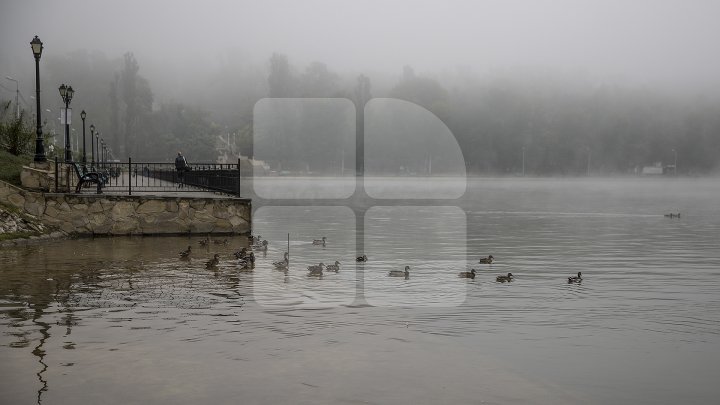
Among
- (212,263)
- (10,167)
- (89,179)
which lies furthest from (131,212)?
(212,263)

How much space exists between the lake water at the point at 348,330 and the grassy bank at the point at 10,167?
5146mm

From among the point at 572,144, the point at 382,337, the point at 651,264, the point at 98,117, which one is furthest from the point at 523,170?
the point at 382,337

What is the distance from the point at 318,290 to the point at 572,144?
169 metres

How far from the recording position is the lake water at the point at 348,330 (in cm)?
778

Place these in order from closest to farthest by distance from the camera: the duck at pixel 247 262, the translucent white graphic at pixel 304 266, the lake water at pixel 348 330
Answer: the lake water at pixel 348 330 → the translucent white graphic at pixel 304 266 → the duck at pixel 247 262

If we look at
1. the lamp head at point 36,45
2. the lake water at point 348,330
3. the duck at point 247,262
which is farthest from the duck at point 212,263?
the lamp head at point 36,45

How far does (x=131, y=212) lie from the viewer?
23156 mm

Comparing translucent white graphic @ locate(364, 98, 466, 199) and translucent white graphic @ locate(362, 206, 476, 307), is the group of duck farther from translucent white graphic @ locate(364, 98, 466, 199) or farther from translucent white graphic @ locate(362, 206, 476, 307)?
translucent white graphic @ locate(364, 98, 466, 199)

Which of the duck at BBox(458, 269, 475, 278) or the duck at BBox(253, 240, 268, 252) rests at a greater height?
the duck at BBox(253, 240, 268, 252)

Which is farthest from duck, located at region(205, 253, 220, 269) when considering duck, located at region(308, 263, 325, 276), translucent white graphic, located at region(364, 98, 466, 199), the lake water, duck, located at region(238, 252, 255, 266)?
translucent white graphic, located at region(364, 98, 466, 199)

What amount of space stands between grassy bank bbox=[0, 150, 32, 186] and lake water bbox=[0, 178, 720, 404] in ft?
16.9

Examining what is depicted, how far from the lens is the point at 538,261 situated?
20344 millimetres

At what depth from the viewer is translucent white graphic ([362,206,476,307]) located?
13.6m

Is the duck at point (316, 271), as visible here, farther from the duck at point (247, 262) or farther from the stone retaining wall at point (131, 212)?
the stone retaining wall at point (131, 212)
